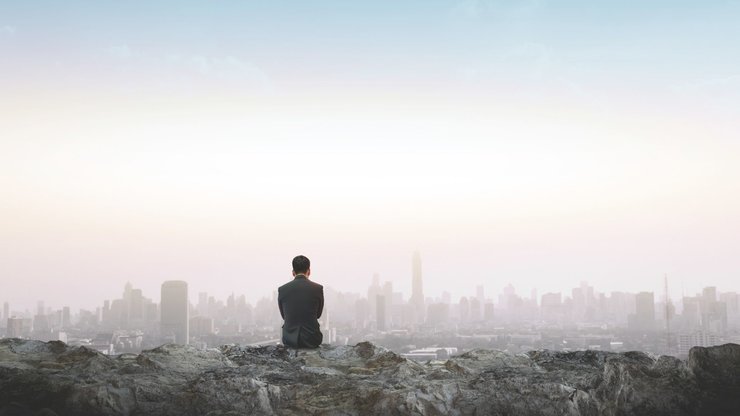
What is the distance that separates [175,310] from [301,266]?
58.4 metres

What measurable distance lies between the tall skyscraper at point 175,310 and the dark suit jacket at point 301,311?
154 ft

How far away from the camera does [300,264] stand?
10.1 m

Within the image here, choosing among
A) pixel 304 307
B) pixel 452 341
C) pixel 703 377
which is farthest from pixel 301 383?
pixel 452 341

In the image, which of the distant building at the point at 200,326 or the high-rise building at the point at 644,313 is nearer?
the distant building at the point at 200,326

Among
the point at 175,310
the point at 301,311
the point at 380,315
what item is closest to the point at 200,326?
the point at 175,310

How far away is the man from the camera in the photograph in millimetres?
9383

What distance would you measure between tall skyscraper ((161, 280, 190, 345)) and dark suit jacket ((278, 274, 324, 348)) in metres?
47.0

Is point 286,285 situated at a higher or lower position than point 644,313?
higher

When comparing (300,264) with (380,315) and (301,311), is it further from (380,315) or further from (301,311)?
(380,315)

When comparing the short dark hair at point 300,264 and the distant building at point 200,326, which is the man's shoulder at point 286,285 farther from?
the distant building at point 200,326

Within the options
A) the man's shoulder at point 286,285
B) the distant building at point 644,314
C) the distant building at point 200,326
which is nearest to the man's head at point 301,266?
the man's shoulder at point 286,285

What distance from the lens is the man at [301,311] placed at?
9.38 m

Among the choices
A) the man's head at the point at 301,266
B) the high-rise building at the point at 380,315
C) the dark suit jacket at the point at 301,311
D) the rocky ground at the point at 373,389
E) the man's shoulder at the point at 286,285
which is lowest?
the high-rise building at the point at 380,315

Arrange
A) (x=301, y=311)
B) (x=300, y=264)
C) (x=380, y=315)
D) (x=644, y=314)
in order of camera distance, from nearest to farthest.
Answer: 1. (x=301, y=311)
2. (x=300, y=264)
3. (x=644, y=314)
4. (x=380, y=315)
